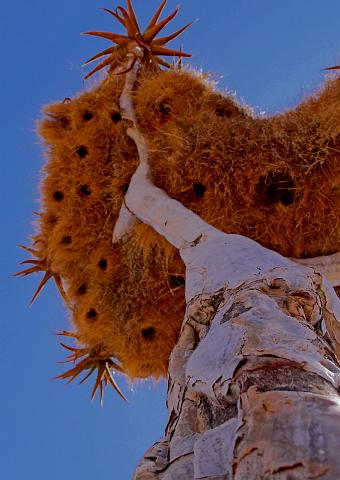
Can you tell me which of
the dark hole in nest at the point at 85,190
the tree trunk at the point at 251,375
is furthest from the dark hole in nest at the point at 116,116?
the tree trunk at the point at 251,375

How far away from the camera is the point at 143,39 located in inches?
241

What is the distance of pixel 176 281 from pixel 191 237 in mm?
1262

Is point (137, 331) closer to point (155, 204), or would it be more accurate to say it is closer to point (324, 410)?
point (155, 204)

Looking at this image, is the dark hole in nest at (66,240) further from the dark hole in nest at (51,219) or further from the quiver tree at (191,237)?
the dark hole in nest at (51,219)

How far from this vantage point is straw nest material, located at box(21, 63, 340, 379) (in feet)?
14.2

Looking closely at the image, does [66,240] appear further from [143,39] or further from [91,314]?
[143,39]

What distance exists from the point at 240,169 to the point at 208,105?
979 mm

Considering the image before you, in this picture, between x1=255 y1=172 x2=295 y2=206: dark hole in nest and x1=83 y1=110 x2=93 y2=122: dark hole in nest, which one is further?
x1=83 y1=110 x2=93 y2=122: dark hole in nest

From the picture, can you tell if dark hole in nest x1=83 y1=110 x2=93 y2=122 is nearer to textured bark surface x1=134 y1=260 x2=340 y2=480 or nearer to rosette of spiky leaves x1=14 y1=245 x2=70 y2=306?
rosette of spiky leaves x1=14 y1=245 x2=70 y2=306

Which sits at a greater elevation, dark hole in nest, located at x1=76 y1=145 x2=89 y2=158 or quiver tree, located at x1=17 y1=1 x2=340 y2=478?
dark hole in nest, located at x1=76 y1=145 x2=89 y2=158

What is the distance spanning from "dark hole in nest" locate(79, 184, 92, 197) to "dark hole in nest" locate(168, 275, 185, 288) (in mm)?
1008

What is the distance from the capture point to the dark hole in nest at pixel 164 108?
198 inches

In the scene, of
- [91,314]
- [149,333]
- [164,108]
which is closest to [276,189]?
[164,108]

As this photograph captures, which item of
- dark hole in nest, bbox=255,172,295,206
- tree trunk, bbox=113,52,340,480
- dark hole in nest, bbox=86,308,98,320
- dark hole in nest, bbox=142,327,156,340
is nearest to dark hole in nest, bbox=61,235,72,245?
dark hole in nest, bbox=86,308,98,320
